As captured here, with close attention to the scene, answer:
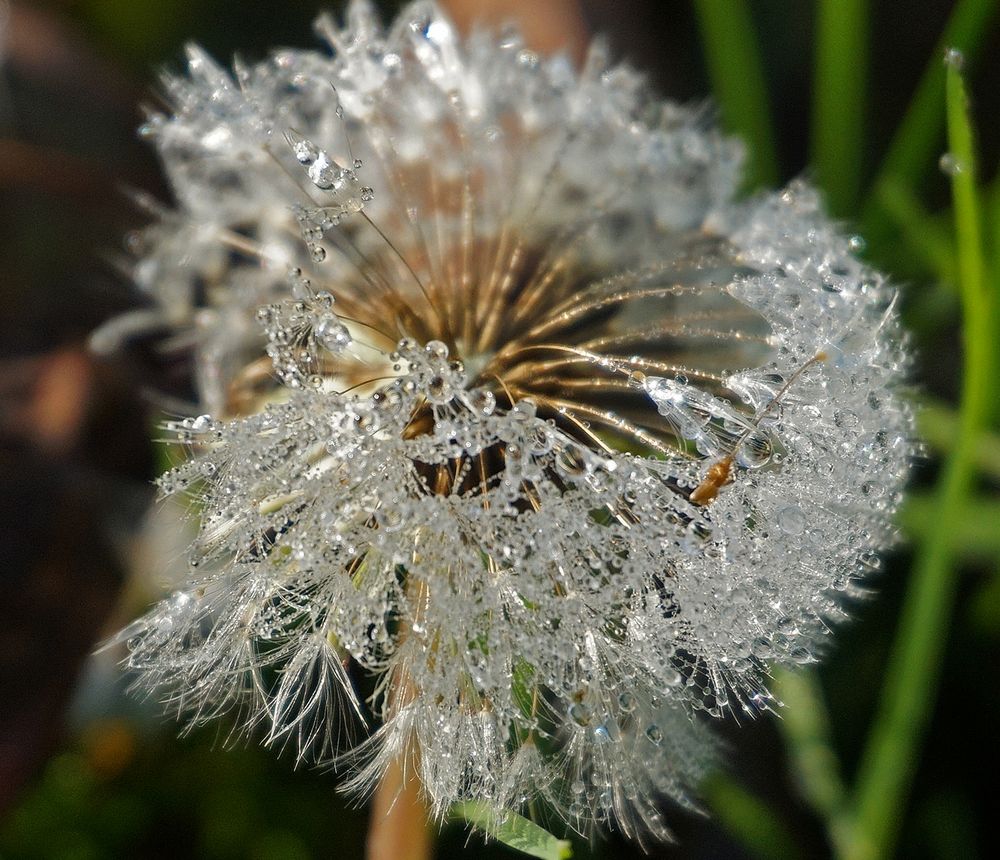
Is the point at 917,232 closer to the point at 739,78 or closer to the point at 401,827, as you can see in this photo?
the point at 739,78

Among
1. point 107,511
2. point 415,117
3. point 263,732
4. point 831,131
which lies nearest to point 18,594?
point 107,511

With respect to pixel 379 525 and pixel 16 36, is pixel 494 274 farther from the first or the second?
pixel 16 36

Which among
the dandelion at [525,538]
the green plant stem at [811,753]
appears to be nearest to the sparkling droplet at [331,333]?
the dandelion at [525,538]

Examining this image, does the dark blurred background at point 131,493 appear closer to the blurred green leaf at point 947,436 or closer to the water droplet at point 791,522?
the blurred green leaf at point 947,436

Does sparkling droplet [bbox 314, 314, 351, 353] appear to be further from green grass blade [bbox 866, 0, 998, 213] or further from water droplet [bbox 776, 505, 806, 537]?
green grass blade [bbox 866, 0, 998, 213]

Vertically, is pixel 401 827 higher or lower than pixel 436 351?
lower

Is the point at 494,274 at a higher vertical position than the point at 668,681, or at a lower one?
higher

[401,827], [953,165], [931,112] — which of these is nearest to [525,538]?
[401,827]
